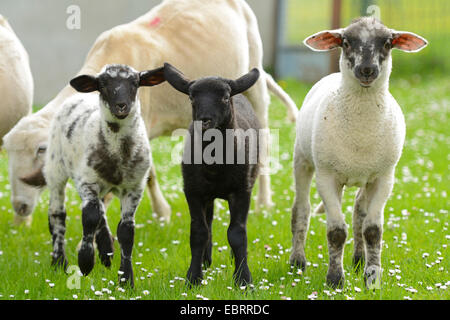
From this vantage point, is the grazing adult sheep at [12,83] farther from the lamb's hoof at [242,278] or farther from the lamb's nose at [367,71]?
the lamb's nose at [367,71]

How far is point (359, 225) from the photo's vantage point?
18.0 feet

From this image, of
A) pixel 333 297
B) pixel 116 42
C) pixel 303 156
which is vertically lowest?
pixel 333 297

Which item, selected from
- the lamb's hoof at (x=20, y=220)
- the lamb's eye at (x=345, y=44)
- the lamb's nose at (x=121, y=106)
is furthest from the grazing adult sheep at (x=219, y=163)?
the lamb's hoof at (x=20, y=220)

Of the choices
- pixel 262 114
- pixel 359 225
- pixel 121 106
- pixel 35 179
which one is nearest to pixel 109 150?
pixel 121 106

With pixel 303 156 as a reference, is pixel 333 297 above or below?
below

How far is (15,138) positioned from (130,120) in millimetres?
1774

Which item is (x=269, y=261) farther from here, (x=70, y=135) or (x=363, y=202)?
(x=70, y=135)

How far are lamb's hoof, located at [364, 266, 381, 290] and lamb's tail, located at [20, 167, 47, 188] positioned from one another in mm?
3032

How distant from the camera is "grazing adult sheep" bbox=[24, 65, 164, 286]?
4.73 metres

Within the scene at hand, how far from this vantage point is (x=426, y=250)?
5883 millimetres

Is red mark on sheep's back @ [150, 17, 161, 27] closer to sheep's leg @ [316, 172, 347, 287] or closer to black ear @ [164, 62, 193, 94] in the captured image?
black ear @ [164, 62, 193, 94]

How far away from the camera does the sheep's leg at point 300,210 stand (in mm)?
5496

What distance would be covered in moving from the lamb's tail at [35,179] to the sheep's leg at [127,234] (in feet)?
4.41

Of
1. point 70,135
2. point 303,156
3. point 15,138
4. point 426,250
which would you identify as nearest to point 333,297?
point 303,156
